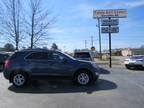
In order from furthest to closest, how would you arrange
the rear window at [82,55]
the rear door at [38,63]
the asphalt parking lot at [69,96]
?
the rear window at [82,55], the rear door at [38,63], the asphalt parking lot at [69,96]

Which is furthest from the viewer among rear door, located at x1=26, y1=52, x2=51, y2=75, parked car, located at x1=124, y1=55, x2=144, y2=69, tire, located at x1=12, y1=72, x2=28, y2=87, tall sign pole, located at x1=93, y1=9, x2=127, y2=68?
tall sign pole, located at x1=93, y1=9, x2=127, y2=68

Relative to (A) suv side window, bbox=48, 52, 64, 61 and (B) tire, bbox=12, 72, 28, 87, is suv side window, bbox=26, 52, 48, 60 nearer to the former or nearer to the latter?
(A) suv side window, bbox=48, 52, 64, 61

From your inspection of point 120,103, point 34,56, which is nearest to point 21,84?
point 34,56

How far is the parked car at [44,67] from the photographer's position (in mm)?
12469

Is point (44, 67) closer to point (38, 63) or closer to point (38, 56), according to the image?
point (38, 63)

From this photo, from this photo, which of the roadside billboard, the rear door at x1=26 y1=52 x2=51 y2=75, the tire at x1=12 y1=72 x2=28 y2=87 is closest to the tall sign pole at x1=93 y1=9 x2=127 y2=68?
the roadside billboard

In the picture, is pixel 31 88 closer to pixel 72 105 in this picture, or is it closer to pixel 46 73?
pixel 46 73

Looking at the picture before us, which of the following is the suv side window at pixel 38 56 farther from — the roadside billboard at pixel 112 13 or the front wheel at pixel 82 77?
the roadside billboard at pixel 112 13

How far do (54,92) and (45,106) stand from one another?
2628 millimetres

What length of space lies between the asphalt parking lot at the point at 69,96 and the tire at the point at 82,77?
336 millimetres

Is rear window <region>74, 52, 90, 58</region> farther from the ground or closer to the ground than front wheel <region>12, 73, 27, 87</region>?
farther from the ground

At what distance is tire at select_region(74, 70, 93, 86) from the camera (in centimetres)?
1280

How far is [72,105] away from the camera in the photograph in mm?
8484

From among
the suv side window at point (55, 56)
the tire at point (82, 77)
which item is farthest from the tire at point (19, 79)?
the tire at point (82, 77)
